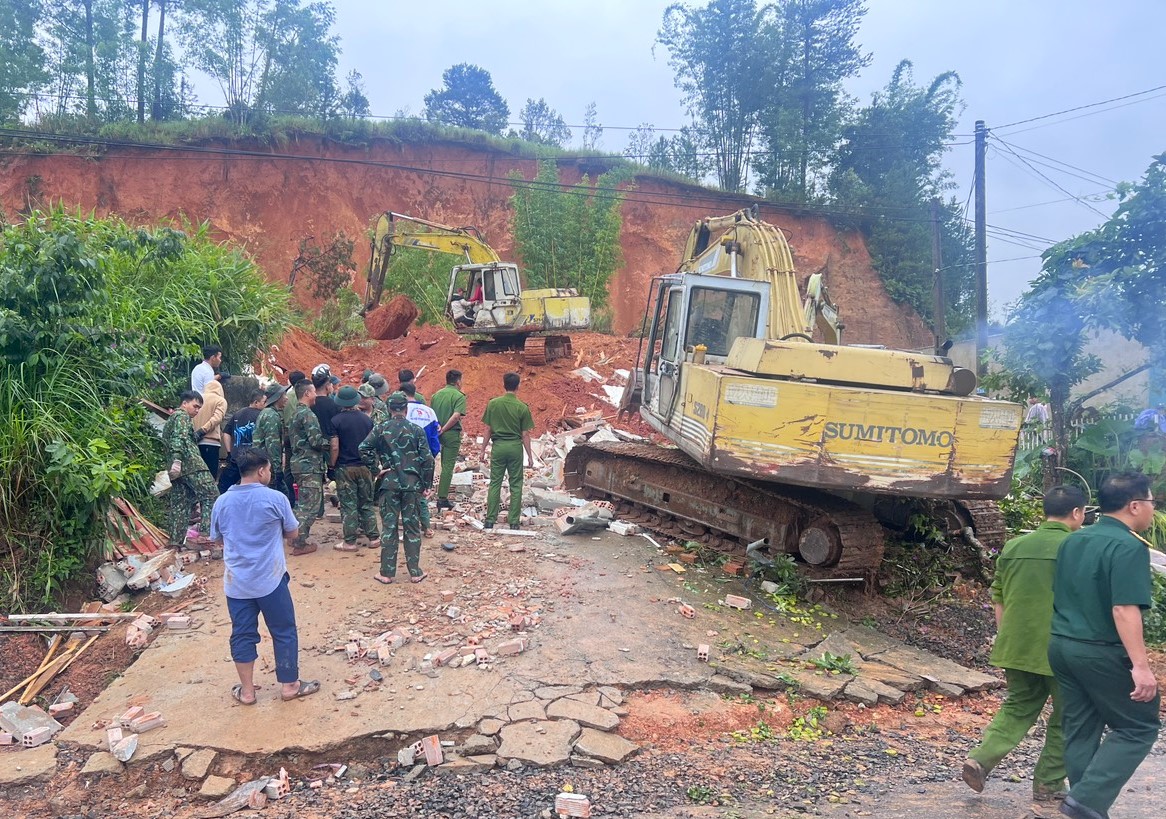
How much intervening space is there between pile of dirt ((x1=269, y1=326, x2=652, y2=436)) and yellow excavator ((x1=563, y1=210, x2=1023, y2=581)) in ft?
17.6

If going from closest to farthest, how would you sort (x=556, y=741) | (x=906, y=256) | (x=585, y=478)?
(x=556, y=741)
(x=585, y=478)
(x=906, y=256)

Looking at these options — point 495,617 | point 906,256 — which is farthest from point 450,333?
point 906,256

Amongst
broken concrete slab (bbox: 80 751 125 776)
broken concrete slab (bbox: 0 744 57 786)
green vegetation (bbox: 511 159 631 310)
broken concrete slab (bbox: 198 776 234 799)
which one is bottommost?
broken concrete slab (bbox: 0 744 57 786)

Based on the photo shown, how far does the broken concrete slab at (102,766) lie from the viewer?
414cm

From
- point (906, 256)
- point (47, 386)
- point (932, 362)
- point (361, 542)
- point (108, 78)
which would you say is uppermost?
point (108, 78)

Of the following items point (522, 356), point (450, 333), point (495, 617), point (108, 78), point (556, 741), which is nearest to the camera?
point (556, 741)

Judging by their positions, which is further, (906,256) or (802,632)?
(906,256)

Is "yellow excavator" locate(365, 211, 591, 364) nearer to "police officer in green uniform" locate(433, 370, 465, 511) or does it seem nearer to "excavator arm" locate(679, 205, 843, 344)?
"excavator arm" locate(679, 205, 843, 344)

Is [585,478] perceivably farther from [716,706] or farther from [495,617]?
[716,706]

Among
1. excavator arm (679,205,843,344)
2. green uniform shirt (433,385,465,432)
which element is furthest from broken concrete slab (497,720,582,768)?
green uniform shirt (433,385,465,432)

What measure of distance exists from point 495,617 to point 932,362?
4093 millimetres

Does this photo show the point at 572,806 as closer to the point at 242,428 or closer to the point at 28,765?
the point at 28,765

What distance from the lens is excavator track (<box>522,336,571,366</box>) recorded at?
16.5 metres

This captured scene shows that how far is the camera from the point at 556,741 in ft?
14.1
